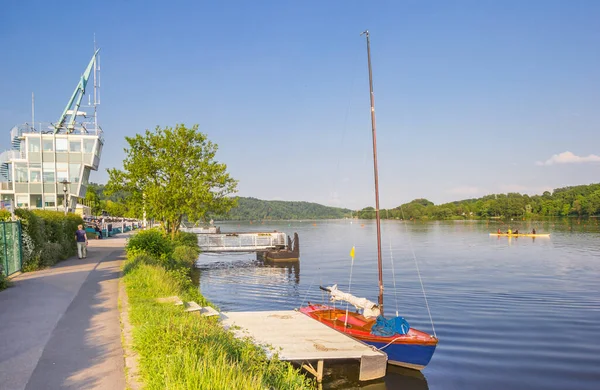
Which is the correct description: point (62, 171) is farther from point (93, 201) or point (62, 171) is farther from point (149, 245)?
point (93, 201)

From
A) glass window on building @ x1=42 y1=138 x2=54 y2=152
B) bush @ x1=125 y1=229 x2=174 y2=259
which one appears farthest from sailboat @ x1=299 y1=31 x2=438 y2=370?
glass window on building @ x1=42 y1=138 x2=54 y2=152

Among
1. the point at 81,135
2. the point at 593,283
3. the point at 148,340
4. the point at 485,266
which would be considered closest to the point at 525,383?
the point at 148,340

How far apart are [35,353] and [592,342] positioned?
18.3 m

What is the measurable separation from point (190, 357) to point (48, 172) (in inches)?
2178

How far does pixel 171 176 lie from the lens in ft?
119

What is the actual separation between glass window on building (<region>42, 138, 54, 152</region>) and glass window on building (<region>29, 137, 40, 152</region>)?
661mm

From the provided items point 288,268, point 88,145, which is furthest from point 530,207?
point 88,145

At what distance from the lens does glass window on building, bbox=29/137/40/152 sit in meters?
55.2

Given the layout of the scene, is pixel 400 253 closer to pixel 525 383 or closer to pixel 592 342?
pixel 592 342

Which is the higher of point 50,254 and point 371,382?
point 50,254

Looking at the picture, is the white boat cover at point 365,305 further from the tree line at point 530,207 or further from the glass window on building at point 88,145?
the tree line at point 530,207

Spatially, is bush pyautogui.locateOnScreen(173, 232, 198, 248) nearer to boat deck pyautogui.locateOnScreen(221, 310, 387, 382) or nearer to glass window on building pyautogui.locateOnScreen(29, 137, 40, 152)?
boat deck pyautogui.locateOnScreen(221, 310, 387, 382)

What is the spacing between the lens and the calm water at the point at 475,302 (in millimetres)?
14531

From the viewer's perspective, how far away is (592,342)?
1786 centimetres
